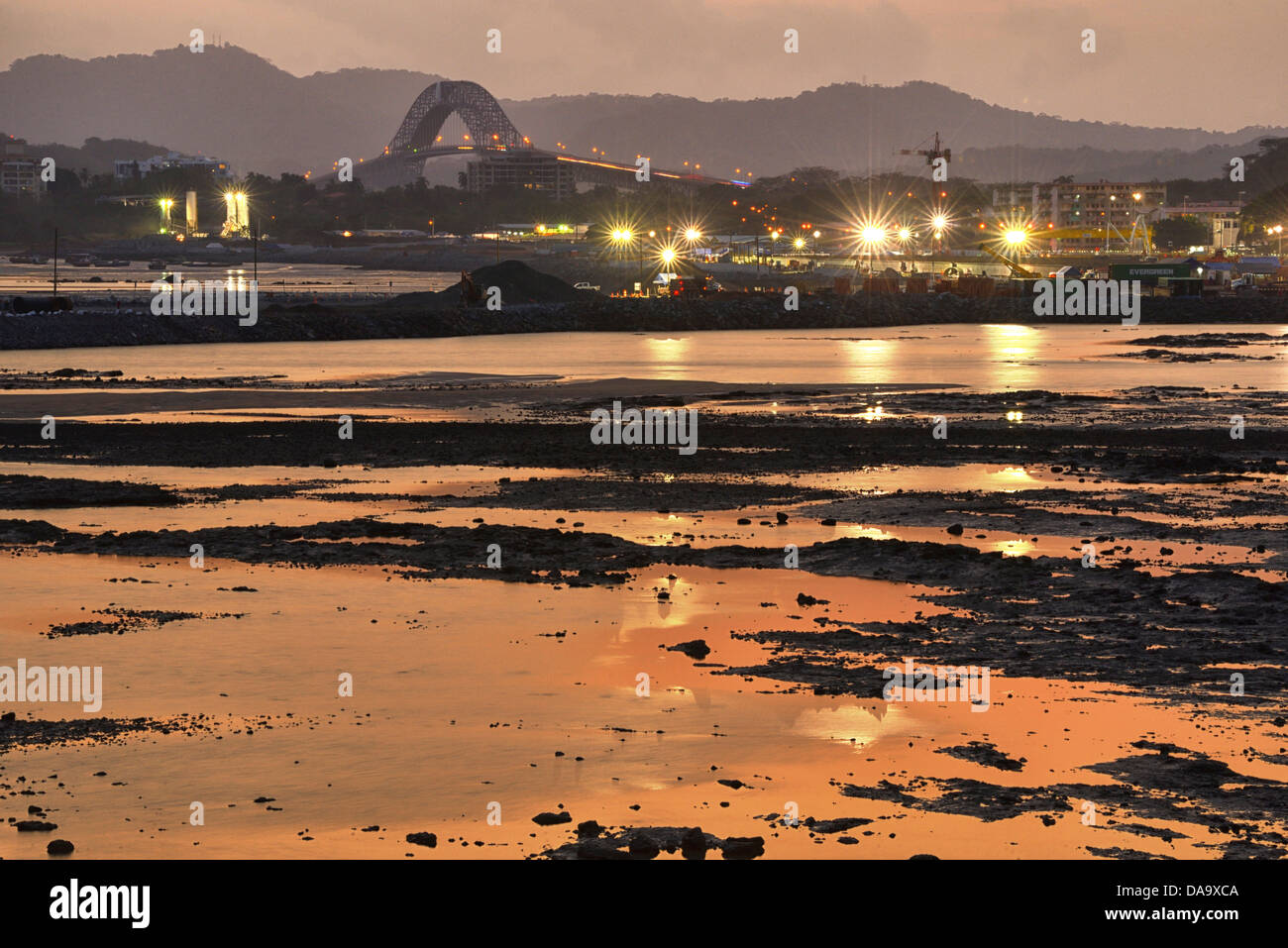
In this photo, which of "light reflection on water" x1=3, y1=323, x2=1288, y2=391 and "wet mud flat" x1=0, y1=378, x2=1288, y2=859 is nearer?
"wet mud flat" x1=0, y1=378, x2=1288, y2=859

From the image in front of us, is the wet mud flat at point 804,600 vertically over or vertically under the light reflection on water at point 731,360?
under

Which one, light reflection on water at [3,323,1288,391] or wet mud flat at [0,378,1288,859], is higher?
light reflection on water at [3,323,1288,391]

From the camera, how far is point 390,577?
77.3 feet

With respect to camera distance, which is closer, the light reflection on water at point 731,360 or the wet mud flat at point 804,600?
the wet mud flat at point 804,600

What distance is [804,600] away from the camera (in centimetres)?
2173

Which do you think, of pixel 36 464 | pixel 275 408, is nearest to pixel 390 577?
pixel 36 464

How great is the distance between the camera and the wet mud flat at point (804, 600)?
43.5 feet

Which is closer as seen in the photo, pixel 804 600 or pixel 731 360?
pixel 804 600

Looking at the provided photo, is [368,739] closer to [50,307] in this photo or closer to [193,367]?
[193,367]

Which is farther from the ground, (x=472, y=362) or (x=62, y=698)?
(x=472, y=362)

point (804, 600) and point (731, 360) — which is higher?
point (731, 360)

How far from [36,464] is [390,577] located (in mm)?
16067

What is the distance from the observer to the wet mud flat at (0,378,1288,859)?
43.5ft
